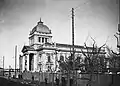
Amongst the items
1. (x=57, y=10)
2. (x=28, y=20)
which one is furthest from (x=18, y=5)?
(x=57, y=10)

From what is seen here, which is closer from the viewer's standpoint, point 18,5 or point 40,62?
point 18,5

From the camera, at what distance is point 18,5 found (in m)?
5.27

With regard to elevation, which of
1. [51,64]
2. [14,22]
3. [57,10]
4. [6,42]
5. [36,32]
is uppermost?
[36,32]

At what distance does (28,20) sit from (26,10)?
533 millimetres

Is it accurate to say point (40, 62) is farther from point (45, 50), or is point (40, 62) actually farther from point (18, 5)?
point (18, 5)

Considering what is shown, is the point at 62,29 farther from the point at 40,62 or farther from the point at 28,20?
the point at 40,62

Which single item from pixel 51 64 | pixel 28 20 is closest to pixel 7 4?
pixel 28 20

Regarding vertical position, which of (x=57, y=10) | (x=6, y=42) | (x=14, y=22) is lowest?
(x=6, y=42)

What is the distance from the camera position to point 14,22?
5.63 metres

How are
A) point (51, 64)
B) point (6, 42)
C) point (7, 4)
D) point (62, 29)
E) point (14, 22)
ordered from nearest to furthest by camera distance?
point (7, 4) < point (14, 22) < point (6, 42) < point (62, 29) < point (51, 64)

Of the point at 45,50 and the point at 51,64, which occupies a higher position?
the point at 45,50

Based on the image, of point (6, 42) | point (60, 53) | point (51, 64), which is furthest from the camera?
point (60, 53)

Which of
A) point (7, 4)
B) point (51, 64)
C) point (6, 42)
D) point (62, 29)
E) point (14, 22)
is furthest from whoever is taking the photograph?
point (51, 64)

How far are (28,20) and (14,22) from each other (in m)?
0.44
